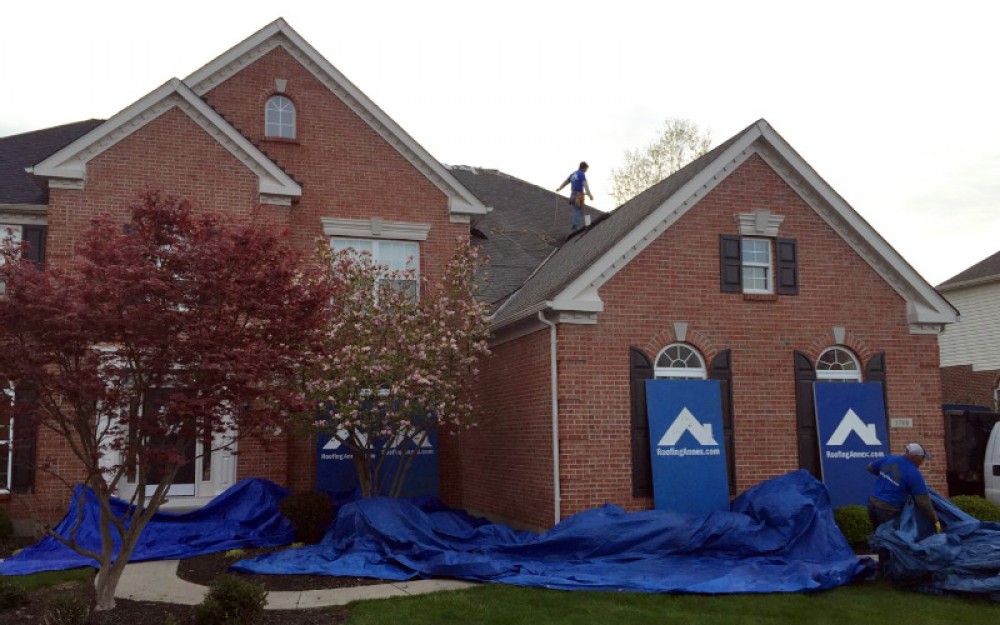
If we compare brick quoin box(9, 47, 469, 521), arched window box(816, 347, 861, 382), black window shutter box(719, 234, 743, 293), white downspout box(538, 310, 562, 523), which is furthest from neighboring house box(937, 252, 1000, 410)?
white downspout box(538, 310, 562, 523)

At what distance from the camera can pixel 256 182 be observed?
56.6 feet

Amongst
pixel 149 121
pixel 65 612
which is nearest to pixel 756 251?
pixel 149 121

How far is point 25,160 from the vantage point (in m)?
18.6

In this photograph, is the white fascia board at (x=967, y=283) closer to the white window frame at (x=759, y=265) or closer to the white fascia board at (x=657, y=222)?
the white window frame at (x=759, y=265)

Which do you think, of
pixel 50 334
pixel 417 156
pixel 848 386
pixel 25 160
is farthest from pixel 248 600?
pixel 25 160

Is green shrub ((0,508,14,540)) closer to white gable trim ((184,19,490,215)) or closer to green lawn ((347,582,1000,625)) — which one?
green lawn ((347,582,1000,625))

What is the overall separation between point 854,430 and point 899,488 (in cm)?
393

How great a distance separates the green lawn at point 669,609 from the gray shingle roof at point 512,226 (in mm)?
7710

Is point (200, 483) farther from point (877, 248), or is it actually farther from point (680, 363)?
point (877, 248)

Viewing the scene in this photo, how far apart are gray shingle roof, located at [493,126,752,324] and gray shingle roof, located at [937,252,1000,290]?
1896 centimetres

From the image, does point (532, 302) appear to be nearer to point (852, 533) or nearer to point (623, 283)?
point (623, 283)

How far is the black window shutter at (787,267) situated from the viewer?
50.7 feet

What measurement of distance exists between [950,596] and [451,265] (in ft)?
30.6

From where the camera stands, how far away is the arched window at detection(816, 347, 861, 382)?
15523mm
